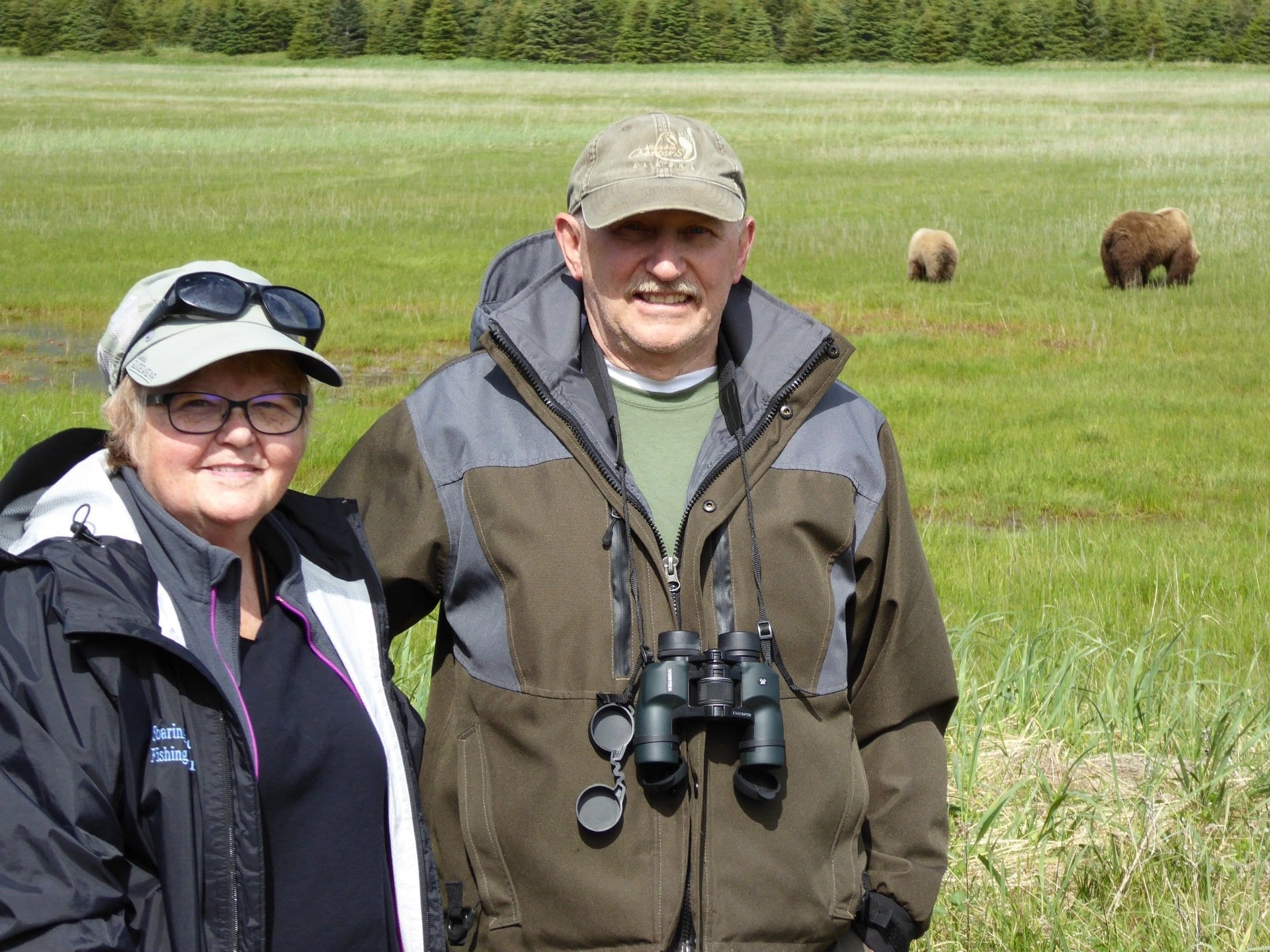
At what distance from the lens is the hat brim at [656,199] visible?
99.0 inches

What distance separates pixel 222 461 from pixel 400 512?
47cm

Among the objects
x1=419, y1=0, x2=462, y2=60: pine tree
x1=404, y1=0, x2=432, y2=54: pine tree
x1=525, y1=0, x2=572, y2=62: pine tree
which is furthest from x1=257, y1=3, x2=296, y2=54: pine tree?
x1=525, y1=0, x2=572, y2=62: pine tree

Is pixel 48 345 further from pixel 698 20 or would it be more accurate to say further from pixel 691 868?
pixel 698 20

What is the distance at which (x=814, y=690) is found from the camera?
8.42ft

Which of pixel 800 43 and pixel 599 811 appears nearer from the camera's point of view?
pixel 599 811

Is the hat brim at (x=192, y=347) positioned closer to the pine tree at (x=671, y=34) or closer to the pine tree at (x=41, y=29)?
the pine tree at (x=671, y=34)

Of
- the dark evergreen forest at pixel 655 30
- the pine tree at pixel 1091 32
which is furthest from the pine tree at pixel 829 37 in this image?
the pine tree at pixel 1091 32

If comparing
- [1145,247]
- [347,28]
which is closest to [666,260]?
[1145,247]

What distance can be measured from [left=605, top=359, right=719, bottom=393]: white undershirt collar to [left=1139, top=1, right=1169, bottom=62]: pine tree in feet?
292

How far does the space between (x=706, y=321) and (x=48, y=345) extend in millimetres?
11576

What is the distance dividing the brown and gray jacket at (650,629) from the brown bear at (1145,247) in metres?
14.6

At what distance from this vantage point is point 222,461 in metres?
2.19

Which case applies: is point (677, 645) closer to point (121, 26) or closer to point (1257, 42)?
point (1257, 42)

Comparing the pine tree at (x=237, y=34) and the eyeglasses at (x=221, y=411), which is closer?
the eyeglasses at (x=221, y=411)
